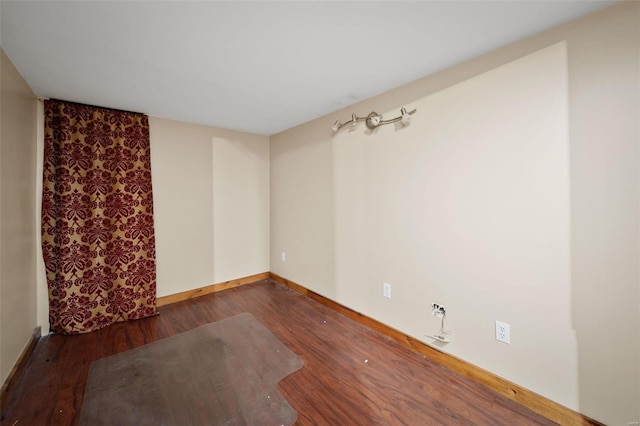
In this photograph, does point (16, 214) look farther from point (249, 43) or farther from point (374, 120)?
point (374, 120)

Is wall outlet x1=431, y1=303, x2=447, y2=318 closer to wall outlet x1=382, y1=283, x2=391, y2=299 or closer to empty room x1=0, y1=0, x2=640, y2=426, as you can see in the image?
empty room x1=0, y1=0, x2=640, y2=426

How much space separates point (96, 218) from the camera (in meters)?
Answer: 2.40

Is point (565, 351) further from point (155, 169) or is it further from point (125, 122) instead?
point (125, 122)

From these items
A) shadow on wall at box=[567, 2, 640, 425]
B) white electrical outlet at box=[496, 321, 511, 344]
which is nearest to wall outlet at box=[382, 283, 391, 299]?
white electrical outlet at box=[496, 321, 511, 344]

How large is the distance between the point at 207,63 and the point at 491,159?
6.40 feet

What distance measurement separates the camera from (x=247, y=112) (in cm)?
266

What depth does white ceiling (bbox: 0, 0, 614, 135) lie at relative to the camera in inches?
48.0

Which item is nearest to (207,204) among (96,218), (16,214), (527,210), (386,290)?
(96,218)

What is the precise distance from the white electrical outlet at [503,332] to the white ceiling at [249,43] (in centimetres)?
171

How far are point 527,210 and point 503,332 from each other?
77cm

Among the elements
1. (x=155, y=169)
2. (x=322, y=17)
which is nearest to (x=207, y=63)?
(x=322, y=17)

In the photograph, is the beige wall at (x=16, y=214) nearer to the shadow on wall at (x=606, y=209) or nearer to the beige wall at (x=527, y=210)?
the beige wall at (x=527, y=210)

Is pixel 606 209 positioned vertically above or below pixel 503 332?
above

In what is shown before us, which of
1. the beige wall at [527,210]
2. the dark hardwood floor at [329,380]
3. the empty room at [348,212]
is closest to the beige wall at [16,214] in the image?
the empty room at [348,212]
